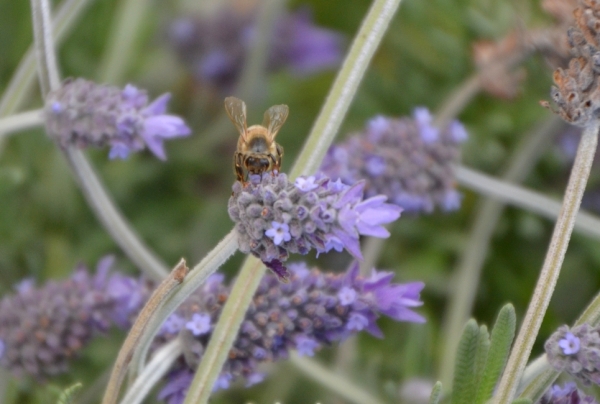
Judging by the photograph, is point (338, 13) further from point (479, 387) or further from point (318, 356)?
point (479, 387)

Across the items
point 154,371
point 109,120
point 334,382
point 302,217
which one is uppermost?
point 109,120

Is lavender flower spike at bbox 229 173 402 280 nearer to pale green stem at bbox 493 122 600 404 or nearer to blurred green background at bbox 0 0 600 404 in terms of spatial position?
pale green stem at bbox 493 122 600 404

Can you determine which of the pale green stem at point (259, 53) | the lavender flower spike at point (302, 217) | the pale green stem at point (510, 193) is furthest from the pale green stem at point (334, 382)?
the pale green stem at point (259, 53)

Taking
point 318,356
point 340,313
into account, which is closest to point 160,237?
point 318,356

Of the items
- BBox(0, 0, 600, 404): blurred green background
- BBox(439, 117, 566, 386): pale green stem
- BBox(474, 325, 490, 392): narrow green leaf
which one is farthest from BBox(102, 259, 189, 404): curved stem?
BBox(439, 117, 566, 386): pale green stem

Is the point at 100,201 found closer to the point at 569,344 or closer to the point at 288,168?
the point at 569,344

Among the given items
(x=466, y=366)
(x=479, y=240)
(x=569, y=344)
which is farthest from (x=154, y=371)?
(x=479, y=240)

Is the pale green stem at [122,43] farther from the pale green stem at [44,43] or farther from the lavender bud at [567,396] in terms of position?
the lavender bud at [567,396]
